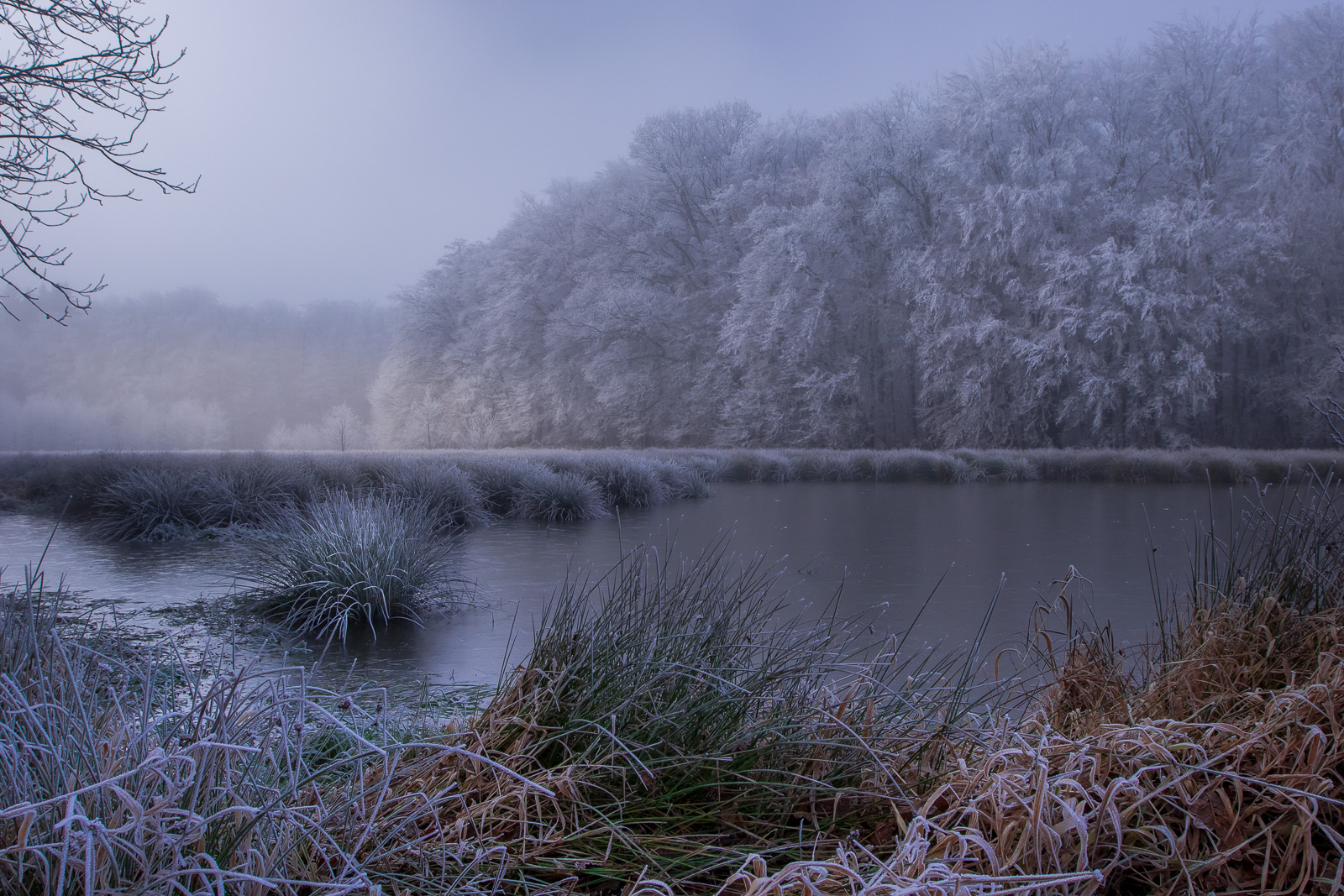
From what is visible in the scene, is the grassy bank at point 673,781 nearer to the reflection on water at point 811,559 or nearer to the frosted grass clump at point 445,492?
the reflection on water at point 811,559

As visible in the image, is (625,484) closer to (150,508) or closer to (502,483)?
(502,483)

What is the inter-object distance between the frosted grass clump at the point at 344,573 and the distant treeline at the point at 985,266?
10.8 metres

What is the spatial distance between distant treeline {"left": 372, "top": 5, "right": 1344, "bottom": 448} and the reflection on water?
221 inches

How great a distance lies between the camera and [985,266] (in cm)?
1295

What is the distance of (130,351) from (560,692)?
1589cm

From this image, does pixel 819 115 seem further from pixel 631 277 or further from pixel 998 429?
pixel 998 429

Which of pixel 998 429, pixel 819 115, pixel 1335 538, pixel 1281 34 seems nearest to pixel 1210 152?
pixel 1281 34

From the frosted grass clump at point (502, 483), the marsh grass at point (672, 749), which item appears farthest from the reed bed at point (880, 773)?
the frosted grass clump at point (502, 483)

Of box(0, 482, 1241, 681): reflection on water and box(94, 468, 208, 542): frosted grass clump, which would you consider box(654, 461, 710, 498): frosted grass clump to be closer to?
box(0, 482, 1241, 681): reflection on water

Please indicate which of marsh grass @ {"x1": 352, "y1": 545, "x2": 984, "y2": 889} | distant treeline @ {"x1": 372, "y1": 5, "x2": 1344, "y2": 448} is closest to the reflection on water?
marsh grass @ {"x1": 352, "y1": 545, "x2": 984, "y2": 889}

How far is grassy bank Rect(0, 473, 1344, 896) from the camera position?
0.79 metres

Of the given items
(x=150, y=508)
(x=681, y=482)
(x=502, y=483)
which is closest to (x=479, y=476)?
(x=502, y=483)

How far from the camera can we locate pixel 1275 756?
1.04m

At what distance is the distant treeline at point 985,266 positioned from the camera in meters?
11.7
